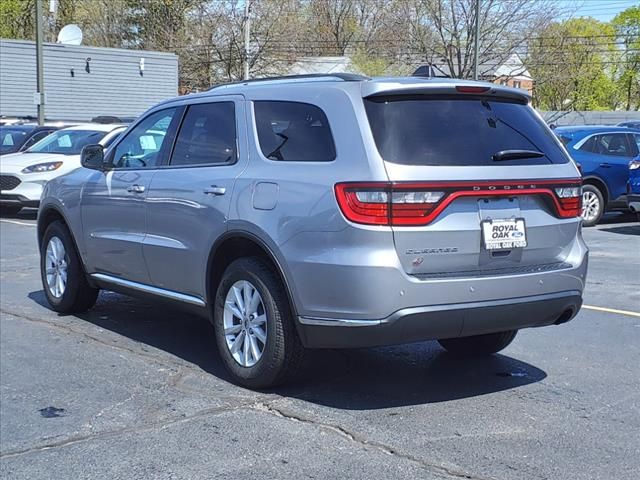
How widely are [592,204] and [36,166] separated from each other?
968cm

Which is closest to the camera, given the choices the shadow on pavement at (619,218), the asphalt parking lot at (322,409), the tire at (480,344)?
the asphalt parking lot at (322,409)

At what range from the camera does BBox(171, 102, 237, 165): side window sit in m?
5.75

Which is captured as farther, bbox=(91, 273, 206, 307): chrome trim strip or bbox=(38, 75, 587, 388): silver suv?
bbox=(91, 273, 206, 307): chrome trim strip

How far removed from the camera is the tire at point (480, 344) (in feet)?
19.9

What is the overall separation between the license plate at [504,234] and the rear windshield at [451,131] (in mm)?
352

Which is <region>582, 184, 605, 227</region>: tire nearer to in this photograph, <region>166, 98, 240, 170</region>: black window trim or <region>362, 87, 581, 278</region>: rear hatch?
<region>362, 87, 581, 278</region>: rear hatch

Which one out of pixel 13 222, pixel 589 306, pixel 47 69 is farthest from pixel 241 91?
pixel 47 69

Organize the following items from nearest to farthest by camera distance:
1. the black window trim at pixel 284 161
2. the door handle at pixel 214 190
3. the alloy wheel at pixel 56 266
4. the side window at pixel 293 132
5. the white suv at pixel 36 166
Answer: the black window trim at pixel 284 161 < the side window at pixel 293 132 < the door handle at pixel 214 190 < the alloy wheel at pixel 56 266 < the white suv at pixel 36 166

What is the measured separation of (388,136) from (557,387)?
79.0 inches

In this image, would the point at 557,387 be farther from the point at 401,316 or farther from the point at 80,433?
the point at 80,433

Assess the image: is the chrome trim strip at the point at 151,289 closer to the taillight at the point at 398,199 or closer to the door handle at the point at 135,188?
the door handle at the point at 135,188

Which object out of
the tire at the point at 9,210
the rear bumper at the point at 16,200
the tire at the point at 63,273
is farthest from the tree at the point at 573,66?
the tire at the point at 63,273

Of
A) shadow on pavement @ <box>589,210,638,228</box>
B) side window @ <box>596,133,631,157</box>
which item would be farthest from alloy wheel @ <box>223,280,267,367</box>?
shadow on pavement @ <box>589,210,638,228</box>

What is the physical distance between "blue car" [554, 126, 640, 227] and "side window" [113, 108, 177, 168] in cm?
942
